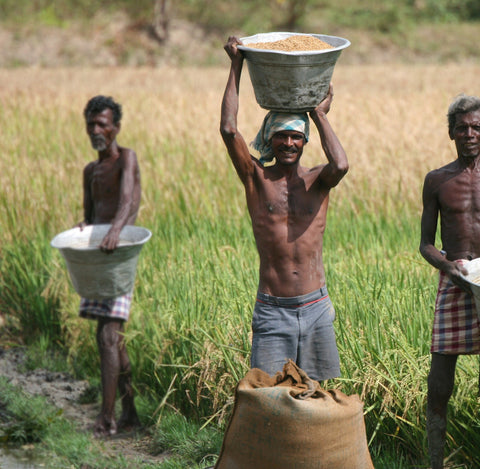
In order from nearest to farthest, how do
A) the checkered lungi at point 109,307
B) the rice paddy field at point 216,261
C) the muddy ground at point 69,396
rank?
the rice paddy field at point 216,261
the muddy ground at point 69,396
the checkered lungi at point 109,307

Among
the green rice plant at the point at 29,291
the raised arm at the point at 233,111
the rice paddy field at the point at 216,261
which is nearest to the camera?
the raised arm at the point at 233,111

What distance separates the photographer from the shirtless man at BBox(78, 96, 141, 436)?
15.5 feet

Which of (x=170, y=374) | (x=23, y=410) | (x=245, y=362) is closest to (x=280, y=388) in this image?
(x=245, y=362)

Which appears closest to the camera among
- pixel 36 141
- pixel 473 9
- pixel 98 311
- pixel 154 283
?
pixel 98 311

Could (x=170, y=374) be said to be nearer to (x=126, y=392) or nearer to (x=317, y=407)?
(x=126, y=392)

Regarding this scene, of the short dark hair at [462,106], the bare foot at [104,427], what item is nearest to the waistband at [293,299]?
the short dark hair at [462,106]

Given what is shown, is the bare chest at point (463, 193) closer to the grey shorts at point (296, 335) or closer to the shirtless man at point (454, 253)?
the shirtless man at point (454, 253)

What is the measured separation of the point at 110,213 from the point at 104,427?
122cm

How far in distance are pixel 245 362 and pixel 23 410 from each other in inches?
57.8

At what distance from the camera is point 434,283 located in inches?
190

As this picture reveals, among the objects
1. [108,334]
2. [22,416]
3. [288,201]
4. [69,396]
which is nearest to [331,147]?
[288,201]

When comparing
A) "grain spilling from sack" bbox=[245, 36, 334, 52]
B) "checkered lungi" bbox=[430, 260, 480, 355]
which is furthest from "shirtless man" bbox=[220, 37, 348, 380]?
"checkered lungi" bbox=[430, 260, 480, 355]

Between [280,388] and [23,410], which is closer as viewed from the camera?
[280,388]

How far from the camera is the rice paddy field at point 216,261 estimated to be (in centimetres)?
395
